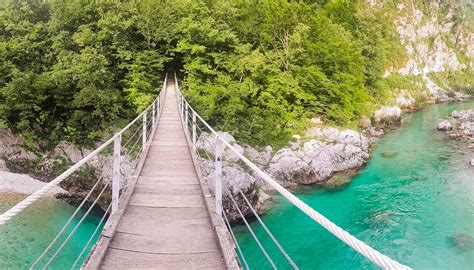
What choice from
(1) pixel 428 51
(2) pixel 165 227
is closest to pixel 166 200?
(2) pixel 165 227

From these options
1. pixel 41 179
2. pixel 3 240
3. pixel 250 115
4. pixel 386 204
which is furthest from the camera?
pixel 250 115

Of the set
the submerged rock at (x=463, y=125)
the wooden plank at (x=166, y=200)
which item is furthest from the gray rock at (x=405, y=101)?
the wooden plank at (x=166, y=200)

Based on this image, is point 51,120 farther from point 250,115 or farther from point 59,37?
point 250,115

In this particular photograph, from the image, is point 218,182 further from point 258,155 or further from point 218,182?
point 258,155

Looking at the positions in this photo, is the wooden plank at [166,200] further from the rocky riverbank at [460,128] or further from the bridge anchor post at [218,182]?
the rocky riverbank at [460,128]

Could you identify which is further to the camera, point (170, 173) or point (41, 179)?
point (41, 179)

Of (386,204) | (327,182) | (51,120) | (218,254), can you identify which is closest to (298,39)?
(327,182)
